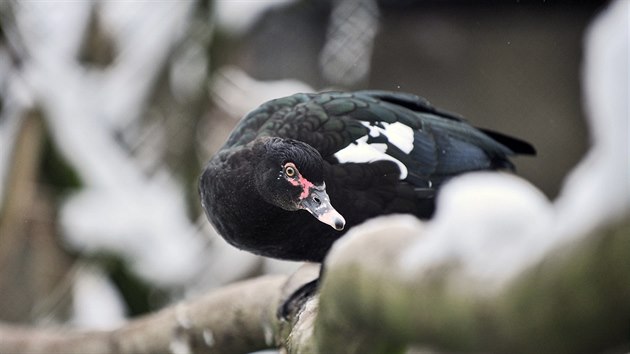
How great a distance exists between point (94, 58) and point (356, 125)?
101 inches

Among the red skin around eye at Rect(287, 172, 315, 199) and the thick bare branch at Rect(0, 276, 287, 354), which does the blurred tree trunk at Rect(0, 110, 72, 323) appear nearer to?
the thick bare branch at Rect(0, 276, 287, 354)

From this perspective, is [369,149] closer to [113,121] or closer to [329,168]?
[329,168]

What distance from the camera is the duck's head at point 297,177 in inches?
66.1

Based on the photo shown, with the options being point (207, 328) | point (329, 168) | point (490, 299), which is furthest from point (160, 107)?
point (490, 299)

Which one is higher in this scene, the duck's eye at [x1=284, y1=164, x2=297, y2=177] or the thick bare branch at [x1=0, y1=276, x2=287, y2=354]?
the duck's eye at [x1=284, y1=164, x2=297, y2=177]

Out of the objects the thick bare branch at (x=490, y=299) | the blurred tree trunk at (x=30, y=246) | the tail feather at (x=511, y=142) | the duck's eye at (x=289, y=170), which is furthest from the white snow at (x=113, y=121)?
the thick bare branch at (x=490, y=299)

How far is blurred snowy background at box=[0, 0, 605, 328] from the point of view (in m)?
3.75

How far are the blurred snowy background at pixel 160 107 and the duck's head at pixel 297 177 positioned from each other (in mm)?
1846

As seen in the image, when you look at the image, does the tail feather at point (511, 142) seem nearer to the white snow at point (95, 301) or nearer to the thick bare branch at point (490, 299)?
the thick bare branch at point (490, 299)

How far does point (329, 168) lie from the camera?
181 cm

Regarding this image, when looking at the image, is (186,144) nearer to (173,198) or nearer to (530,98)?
(173,198)

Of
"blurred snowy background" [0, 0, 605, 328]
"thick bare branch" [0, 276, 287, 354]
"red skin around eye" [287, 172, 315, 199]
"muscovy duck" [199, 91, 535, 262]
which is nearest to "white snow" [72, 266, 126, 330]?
"blurred snowy background" [0, 0, 605, 328]

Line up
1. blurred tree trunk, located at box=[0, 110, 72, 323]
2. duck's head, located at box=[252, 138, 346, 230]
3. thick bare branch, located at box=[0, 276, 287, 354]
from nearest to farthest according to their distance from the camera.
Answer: duck's head, located at box=[252, 138, 346, 230], thick bare branch, located at box=[0, 276, 287, 354], blurred tree trunk, located at box=[0, 110, 72, 323]

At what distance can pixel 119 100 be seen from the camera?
408 cm
